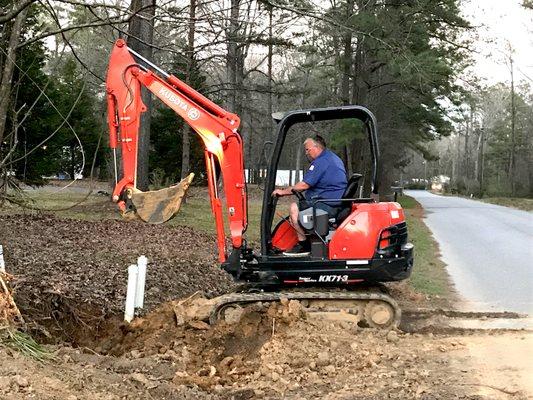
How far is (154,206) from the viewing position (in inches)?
305

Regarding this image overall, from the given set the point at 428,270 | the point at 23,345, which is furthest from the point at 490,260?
the point at 23,345

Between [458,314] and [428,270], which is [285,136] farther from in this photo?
[428,270]

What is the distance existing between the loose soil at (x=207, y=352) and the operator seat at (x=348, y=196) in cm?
126

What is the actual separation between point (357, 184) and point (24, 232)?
715 centimetres

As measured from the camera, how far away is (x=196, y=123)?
7.81m

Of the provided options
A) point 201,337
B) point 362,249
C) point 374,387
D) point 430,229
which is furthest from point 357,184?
point 430,229

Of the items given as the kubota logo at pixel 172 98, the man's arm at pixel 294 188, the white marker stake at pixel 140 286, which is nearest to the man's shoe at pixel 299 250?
the man's arm at pixel 294 188

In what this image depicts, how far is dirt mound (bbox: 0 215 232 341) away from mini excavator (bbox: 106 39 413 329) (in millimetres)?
1422

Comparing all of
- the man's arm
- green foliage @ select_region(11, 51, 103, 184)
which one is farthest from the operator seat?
green foliage @ select_region(11, 51, 103, 184)

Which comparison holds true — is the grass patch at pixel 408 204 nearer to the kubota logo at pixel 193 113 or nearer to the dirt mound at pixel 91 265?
the dirt mound at pixel 91 265

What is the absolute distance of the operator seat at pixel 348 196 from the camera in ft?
26.0

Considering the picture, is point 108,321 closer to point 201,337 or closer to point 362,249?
point 201,337

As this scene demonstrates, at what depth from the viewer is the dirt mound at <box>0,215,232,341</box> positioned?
7829 millimetres

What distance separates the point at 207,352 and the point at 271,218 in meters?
1.91
